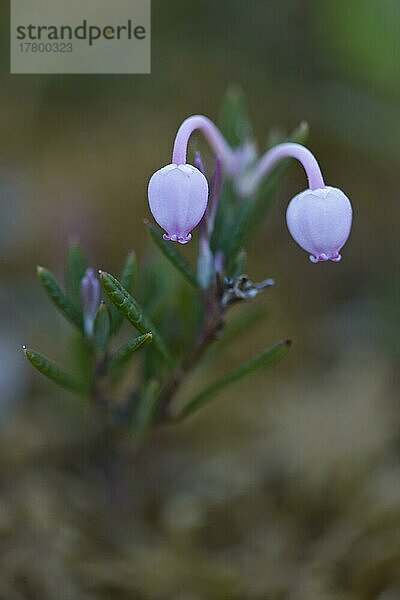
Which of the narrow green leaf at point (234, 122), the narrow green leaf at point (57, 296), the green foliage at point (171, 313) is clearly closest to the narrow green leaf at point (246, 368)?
the green foliage at point (171, 313)

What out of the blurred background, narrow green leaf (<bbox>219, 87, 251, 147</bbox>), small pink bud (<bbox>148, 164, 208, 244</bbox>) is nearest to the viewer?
small pink bud (<bbox>148, 164, 208, 244</bbox>)

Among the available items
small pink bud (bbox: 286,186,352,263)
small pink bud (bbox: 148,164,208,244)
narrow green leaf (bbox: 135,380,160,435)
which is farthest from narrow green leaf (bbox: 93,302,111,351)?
small pink bud (bbox: 286,186,352,263)

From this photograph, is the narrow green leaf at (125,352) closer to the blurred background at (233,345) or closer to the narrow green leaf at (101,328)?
the narrow green leaf at (101,328)

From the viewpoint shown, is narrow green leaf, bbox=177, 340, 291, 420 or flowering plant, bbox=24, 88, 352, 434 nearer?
flowering plant, bbox=24, 88, 352, 434

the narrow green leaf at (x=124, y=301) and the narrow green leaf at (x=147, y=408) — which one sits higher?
the narrow green leaf at (x=124, y=301)

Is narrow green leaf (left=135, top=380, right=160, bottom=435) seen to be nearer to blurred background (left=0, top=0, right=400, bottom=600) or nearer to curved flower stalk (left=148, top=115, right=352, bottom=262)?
blurred background (left=0, top=0, right=400, bottom=600)

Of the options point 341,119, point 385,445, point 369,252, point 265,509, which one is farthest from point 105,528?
point 341,119
